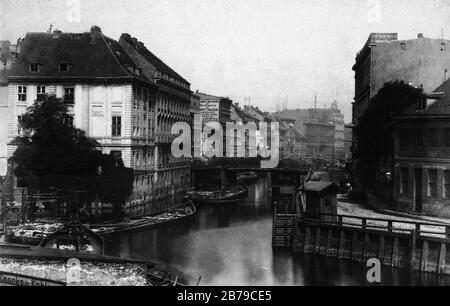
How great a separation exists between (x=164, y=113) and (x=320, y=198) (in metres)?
32.8

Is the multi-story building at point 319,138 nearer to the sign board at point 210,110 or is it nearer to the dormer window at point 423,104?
the sign board at point 210,110

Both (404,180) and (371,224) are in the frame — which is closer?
(371,224)

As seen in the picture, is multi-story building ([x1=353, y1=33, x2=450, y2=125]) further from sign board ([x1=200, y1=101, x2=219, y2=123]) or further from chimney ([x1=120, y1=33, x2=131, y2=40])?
sign board ([x1=200, y1=101, x2=219, y2=123])

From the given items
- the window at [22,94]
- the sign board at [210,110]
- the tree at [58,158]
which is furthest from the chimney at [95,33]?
the sign board at [210,110]

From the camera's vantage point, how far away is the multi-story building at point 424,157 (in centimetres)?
3716

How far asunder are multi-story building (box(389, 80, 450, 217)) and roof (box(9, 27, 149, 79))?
2615cm

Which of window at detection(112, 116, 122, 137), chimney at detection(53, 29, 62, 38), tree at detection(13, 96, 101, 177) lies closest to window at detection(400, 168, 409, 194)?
tree at detection(13, 96, 101, 177)

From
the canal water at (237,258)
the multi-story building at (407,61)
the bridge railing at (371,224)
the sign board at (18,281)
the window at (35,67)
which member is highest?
the multi-story building at (407,61)

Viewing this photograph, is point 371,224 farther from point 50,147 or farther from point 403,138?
point 50,147

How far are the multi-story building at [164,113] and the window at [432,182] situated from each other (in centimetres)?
3122

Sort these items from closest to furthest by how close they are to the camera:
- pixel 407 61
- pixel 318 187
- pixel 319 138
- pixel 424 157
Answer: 1. pixel 318 187
2. pixel 424 157
3. pixel 407 61
4. pixel 319 138

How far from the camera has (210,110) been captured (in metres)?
110

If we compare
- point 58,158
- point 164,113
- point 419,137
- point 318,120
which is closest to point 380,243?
point 419,137
